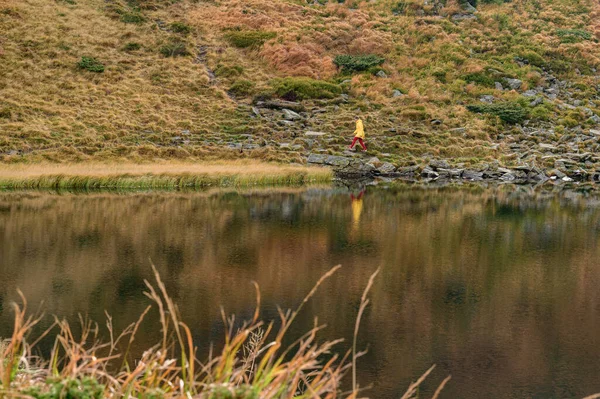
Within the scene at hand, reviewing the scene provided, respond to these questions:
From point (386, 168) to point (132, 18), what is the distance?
2582 centimetres

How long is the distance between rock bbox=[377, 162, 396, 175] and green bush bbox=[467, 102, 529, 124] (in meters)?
10.5

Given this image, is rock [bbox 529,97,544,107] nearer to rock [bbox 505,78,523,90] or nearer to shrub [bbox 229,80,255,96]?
rock [bbox 505,78,523,90]

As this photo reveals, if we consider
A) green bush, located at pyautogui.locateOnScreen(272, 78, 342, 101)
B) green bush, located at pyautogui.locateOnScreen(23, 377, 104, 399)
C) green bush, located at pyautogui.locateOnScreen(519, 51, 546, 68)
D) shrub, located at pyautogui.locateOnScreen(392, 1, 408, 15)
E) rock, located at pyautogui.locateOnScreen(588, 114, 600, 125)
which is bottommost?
green bush, located at pyautogui.locateOnScreen(23, 377, 104, 399)

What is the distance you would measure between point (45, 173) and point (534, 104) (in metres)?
29.6

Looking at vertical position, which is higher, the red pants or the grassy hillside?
the grassy hillside

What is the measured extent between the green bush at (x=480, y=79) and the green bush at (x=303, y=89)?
29.1 ft

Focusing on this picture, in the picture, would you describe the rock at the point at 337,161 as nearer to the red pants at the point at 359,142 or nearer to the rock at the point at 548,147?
the red pants at the point at 359,142

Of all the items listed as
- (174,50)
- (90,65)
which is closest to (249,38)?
(174,50)

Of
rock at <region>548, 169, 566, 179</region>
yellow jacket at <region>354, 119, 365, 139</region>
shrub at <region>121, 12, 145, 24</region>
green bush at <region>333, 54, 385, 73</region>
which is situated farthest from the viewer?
shrub at <region>121, 12, 145, 24</region>

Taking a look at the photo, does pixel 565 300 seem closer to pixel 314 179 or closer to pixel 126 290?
pixel 126 290

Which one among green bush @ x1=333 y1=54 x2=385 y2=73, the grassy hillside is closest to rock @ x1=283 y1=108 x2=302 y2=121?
the grassy hillside

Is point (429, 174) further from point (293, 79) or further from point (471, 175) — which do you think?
point (293, 79)

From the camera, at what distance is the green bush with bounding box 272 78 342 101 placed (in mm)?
44125

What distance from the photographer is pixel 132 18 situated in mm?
52219
